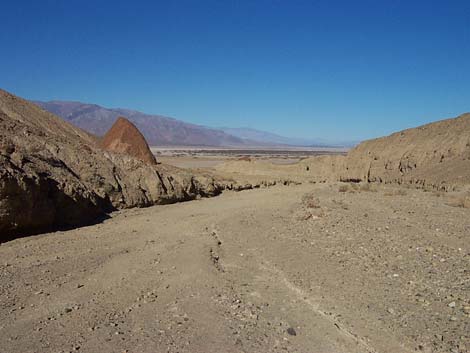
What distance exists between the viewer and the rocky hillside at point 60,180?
8.83 m

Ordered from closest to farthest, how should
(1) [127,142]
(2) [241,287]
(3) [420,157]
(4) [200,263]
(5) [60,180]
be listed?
1. (2) [241,287]
2. (4) [200,263]
3. (5) [60,180]
4. (1) [127,142]
5. (3) [420,157]

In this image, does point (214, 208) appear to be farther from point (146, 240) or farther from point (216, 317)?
point (216, 317)

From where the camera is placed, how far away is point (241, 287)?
6195 mm

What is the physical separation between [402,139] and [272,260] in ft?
74.7

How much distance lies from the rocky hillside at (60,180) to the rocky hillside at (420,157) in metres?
12.0

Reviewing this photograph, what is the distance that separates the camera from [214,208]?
45.3ft

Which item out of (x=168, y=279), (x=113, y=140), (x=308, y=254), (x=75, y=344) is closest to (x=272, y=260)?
(x=308, y=254)

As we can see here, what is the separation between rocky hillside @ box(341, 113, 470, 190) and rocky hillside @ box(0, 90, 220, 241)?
11965 mm

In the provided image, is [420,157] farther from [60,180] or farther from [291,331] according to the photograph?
[291,331]

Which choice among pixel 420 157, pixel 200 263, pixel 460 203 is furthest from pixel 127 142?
pixel 420 157

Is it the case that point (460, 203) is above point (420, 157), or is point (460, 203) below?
below

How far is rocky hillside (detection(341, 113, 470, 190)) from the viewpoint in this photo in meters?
21.1

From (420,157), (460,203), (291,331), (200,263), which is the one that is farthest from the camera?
(420,157)

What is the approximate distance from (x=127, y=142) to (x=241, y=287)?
51.1 feet
